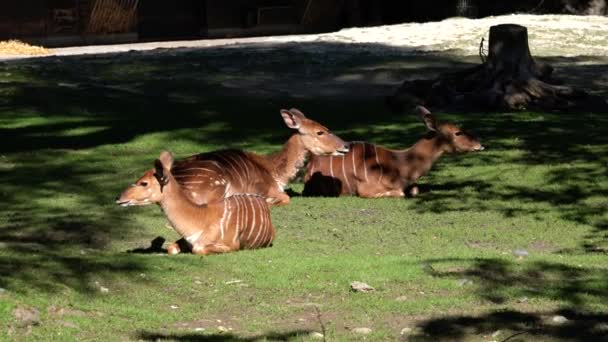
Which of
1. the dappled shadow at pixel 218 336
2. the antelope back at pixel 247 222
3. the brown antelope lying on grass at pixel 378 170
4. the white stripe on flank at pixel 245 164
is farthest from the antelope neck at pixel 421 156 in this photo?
the dappled shadow at pixel 218 336

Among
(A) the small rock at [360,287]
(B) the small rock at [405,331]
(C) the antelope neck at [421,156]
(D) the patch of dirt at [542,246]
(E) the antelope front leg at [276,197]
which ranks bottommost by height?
(E) the antelope front leg at [276,197]

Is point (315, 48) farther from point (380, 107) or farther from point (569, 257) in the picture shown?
point (569, 257)

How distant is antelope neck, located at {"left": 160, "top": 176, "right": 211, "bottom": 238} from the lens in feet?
32.2

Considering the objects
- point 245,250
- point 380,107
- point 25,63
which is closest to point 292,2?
point 25,63

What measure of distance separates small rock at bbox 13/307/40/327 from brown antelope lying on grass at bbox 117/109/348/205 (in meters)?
4.24

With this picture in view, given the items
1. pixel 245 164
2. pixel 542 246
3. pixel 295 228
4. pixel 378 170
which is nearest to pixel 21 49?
pixel 378 170

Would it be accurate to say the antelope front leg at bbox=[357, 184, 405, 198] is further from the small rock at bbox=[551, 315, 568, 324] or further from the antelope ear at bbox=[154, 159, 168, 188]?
the small rock at bbox=[551, 315, 568, 324]

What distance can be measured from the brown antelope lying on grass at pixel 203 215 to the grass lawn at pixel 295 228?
0.19 meters

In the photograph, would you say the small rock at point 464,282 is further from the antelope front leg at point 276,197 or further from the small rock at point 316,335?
the antelope front leg at point 276,197

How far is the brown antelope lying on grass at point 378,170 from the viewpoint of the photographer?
13188mm

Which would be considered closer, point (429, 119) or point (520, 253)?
point (520, 253)

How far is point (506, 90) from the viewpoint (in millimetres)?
18172

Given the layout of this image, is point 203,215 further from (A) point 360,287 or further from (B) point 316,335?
(B) point 316,335

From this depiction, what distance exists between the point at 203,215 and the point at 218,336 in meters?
2.69
